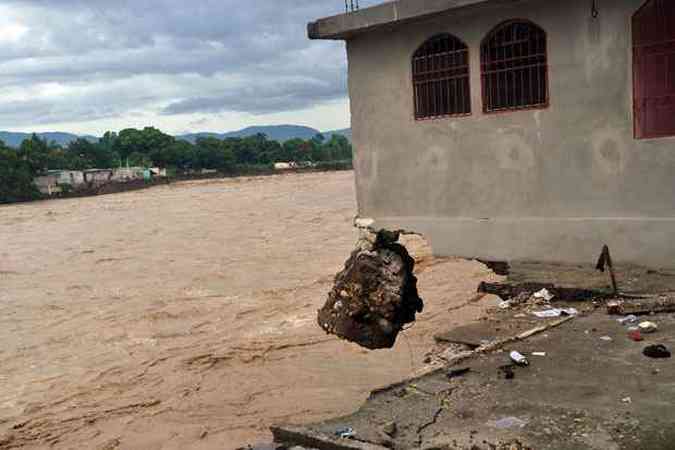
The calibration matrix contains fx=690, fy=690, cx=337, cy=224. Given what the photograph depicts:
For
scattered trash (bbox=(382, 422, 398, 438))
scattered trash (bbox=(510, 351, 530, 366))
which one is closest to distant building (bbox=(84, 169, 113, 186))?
scattered trash (bbox=(510, 351, 530, 366))

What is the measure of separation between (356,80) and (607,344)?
612 centimetres

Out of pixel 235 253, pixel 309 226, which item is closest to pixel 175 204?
pixel 309 226

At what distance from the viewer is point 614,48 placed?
8.22 m

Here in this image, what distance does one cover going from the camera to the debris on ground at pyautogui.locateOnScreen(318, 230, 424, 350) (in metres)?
8.95

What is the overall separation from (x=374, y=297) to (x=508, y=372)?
418 centimetres

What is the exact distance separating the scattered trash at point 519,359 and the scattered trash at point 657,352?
894 millimetres

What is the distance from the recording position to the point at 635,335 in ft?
19.1

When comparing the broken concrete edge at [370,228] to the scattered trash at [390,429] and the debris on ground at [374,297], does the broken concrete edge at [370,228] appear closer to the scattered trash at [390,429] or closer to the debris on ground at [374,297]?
the debris on ground at [374,297]

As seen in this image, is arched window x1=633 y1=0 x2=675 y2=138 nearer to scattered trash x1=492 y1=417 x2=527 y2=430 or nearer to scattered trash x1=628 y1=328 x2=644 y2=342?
scattered trash x1=628 y1=328 x2=644 y2=342

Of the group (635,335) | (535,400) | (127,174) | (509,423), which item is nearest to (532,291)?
(635,335)

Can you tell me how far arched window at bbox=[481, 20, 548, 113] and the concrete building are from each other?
1 cm

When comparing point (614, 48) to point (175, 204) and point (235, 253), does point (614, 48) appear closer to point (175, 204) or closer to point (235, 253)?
point (235, 253)

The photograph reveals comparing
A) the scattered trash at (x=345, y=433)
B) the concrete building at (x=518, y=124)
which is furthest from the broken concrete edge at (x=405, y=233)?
the scattered trash at (x=345, y=433)

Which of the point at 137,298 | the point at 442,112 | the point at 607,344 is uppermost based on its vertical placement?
the point at 442,112
